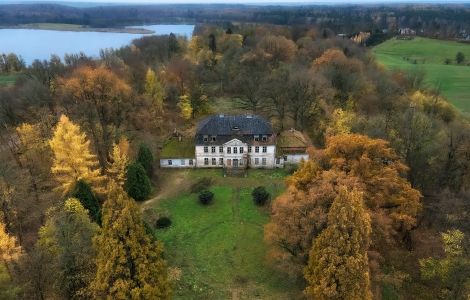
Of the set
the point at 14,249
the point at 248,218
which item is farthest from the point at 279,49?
the point at 14,249

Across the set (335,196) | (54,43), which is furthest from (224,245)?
(54,43)

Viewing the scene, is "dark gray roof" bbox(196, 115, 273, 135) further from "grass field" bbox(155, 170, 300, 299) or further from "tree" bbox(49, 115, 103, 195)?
"tree" bbox(49, 115, 103, 195)

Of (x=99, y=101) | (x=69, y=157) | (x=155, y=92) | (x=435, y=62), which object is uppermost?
(x=99, y=101)

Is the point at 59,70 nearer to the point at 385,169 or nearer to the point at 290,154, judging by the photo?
the point at 290,154

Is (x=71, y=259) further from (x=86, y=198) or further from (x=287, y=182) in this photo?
(x=287, y=182)

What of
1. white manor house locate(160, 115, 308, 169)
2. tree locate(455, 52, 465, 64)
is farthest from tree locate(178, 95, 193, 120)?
tree locate(455, 52, 465, 64)

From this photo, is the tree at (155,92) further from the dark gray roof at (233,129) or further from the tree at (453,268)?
the tree at (453,268)
